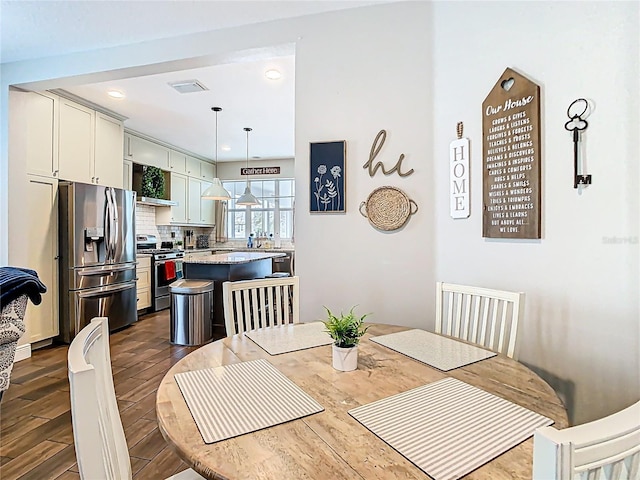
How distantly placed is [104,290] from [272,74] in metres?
2.97

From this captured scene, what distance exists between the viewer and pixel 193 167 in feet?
22.1

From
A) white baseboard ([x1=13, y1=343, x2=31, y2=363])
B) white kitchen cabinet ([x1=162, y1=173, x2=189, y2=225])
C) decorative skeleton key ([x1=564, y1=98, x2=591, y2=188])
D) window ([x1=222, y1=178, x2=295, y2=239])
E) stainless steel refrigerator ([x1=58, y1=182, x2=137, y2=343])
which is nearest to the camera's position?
decorative skeleton key ([x1=564, y1=98, x2=591, y2=188])

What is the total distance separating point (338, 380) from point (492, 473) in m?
0.52

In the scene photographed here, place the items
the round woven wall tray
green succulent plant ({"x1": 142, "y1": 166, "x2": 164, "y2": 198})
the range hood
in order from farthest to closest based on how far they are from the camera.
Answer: green succulent plant ({"x1": 142, "y1": 166, "x2": 164, "y2": 198})
the range hood
the round woven wall tray

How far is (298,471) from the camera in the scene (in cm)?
70

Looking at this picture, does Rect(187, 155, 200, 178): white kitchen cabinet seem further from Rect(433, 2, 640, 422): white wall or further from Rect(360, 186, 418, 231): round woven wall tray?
Rect(433, 2, 640, 422): white wall

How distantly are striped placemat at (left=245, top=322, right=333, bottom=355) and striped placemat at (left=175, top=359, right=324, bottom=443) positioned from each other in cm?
20

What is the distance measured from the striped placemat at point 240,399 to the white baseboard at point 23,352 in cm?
317

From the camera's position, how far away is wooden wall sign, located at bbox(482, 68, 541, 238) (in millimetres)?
1708

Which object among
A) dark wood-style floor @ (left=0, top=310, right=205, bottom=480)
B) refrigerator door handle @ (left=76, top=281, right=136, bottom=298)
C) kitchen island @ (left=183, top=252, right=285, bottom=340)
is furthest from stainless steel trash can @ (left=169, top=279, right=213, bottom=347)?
refrigerator door handle @ (left=76, top=281, right=136, bottom=298)

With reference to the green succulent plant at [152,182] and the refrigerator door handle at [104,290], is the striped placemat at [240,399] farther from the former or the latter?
the green succulent plant at [152,182]

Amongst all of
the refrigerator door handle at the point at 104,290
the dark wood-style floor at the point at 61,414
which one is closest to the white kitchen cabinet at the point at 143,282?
the refrigerator door handle at the point at 104,290

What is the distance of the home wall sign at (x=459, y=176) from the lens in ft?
6.72

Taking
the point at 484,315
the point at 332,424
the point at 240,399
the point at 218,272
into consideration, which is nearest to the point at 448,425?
the point at 332,424
